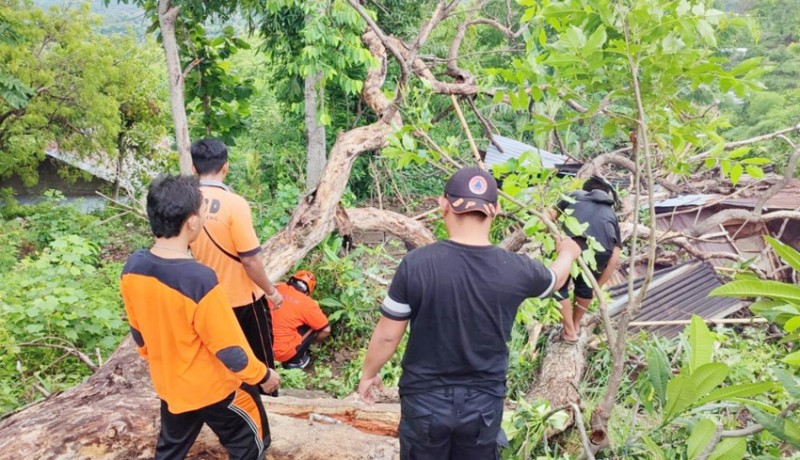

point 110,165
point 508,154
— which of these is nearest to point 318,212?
point 508,154

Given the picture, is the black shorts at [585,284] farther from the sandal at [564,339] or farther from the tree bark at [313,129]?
the tree bark at [313,129]

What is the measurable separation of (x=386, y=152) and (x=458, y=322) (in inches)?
39.8

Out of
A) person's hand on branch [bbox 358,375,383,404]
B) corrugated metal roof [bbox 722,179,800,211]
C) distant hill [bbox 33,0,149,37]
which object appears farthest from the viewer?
corrugated metal roof [bbox 722,179,800,211]

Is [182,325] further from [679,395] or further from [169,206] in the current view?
[679,395]

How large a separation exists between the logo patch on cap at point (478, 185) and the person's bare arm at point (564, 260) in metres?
0.49

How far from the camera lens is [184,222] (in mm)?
2021

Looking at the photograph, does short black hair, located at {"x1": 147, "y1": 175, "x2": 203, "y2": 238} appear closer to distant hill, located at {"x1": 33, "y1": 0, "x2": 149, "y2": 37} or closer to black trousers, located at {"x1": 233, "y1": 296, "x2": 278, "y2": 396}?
black trousers, located at {"x1": 233, "y1": 296, "x2": 278, "y2": 396}

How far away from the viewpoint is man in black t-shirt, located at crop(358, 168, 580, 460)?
6.22ft

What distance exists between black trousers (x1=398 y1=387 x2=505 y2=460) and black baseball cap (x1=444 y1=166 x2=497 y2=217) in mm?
711

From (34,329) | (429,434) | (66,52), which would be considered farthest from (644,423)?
(66,52)

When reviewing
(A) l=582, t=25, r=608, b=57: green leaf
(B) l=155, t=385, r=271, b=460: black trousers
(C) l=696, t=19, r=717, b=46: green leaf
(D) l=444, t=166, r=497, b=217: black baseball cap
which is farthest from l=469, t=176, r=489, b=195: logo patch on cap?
(B) l=155, t=385, r=271, b=460: black trousers

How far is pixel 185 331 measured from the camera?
2045mm

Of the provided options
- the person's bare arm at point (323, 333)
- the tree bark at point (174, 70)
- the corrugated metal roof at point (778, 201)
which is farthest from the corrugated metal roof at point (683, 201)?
the tree bark at point (174, 70)

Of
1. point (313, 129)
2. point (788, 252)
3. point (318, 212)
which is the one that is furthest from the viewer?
point (313, 129)
